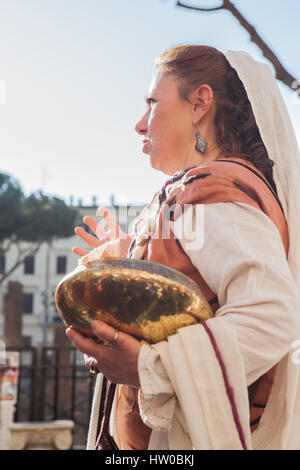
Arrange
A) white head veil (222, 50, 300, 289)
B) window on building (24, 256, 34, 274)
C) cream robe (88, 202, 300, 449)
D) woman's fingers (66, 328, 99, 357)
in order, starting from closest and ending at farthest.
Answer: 1. cream robe (88, 202, 300, 449)
2. woman's fingers (66, 328, 99, 357)
3. white head veil (222, 50, 300, 289)
4. window on building (24, 256, 34, 274)

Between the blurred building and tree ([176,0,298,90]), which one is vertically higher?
tree ([176,0,298,90])

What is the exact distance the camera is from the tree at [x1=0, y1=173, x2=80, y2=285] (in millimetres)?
23547

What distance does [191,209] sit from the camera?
1.20 meters

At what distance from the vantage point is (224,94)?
1.50 metres

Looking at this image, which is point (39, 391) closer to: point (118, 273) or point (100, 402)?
point (100, 402)

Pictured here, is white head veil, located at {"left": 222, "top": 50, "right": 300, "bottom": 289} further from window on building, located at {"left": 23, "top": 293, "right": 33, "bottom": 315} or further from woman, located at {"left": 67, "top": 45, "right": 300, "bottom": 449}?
window on building, located at {"left": 23, "top": 293, "right": 33, "bottom": 315}

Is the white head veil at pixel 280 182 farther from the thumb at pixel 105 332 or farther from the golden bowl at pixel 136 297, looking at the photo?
the thumb at pixel 105 332

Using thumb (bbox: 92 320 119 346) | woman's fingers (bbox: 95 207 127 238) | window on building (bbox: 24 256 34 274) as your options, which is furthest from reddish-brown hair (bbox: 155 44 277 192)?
window on building (bbox: 24 256 34 274)

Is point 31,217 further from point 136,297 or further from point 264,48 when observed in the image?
point 136,297

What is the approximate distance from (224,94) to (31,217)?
23551mm

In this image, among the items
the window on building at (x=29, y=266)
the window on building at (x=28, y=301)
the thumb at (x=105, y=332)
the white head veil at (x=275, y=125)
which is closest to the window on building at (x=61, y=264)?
the window on building at (x=29, y=266)

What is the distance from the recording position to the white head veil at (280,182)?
1.20 meters

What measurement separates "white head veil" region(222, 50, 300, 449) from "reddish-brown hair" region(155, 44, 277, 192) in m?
0.03
